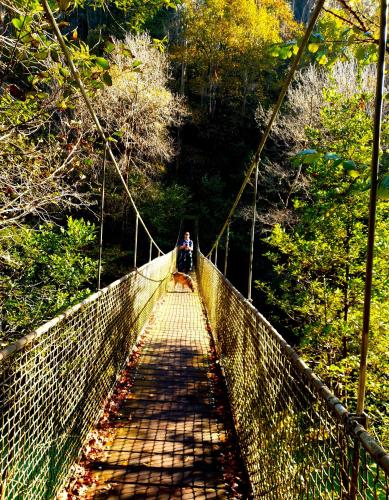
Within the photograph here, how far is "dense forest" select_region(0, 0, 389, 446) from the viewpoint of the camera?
86.0 inches

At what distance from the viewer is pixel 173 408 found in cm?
290

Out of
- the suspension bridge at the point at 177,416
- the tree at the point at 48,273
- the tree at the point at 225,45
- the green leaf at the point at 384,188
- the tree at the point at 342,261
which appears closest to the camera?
the green leaf at the point at 384,188

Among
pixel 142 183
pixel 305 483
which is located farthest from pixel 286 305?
pixel 142 183

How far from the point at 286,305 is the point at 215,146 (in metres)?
18.0

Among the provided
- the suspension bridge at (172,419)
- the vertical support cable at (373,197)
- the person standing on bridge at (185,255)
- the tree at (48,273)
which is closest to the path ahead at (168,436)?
the suspension bridge at (172,419)

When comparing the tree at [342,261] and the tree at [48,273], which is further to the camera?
the tree at [48,273]

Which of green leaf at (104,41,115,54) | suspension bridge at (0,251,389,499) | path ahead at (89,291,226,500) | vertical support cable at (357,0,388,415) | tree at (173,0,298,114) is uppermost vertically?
tree at (173,0,298,114)

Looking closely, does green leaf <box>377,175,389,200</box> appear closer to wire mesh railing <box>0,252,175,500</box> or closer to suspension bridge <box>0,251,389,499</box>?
suspension bridge <box>0,251,389,499</box>

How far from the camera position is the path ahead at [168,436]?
1937mm

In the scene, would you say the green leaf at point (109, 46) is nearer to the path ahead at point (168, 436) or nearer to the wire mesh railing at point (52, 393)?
the wire mesh railing at point (52, 393)

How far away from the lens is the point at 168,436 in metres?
2.45

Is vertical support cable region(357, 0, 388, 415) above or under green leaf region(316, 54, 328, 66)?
under

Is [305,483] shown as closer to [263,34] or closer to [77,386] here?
[77,386]

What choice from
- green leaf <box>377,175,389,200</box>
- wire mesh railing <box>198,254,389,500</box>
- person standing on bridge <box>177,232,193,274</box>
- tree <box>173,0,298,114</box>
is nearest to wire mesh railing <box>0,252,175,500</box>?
wire mesh railing <box>198,254,389,500</box>
